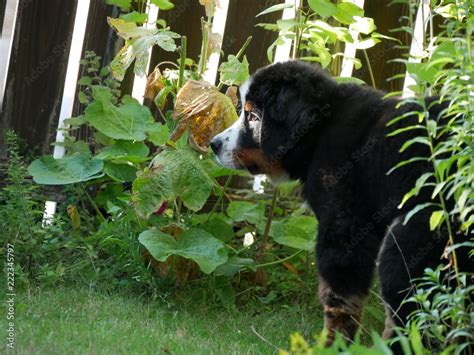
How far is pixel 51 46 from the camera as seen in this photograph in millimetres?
6250

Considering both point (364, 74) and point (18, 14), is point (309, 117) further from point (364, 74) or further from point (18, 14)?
point (18, 14)

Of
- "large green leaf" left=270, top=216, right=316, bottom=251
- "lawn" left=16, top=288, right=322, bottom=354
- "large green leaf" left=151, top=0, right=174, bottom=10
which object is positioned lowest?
A: "lawn" left=16, top=288, right=322, bottom=354

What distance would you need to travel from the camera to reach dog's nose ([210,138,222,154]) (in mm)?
5129

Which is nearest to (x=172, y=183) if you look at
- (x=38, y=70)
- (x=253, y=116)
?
(x=253, y=116)

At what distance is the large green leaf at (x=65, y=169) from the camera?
5.70m

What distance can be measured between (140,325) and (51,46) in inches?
99.6

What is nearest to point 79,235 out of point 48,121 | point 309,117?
point 48,121

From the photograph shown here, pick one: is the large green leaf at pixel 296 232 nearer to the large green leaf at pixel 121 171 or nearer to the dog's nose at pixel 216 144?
the dog's nose at pixel 216 144

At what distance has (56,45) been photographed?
626 cm

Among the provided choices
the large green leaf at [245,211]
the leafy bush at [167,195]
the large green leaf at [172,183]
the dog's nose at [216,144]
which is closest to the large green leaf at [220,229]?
the leafy bush at [167,195]

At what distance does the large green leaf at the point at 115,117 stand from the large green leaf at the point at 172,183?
0.47m

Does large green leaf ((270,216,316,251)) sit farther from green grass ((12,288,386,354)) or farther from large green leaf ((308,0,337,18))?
large green leaf ((308,0,337,18))

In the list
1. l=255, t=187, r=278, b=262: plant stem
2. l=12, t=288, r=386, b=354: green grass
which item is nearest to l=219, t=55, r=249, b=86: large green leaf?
l=255, t=187, r=278, b=262: plant stem

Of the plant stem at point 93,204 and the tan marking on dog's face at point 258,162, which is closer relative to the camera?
the tan marking on dog's face at point 258,162
